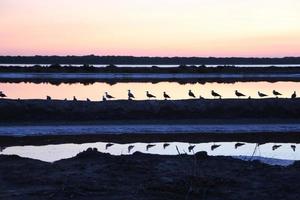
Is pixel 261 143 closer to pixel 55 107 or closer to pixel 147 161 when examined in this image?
pixel 147 161

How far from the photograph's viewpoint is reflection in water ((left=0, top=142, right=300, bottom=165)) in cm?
1772

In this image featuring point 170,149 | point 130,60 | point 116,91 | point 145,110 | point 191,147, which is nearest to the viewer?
point 170,149

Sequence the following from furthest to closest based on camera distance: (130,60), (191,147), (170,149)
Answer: (130,60), (191,147), (170,149)

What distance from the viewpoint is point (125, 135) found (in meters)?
21.7

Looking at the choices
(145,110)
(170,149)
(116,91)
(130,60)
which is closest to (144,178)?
(170,149)

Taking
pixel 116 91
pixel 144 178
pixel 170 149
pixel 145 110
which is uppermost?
pixel 116 91

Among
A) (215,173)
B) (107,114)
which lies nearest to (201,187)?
(215,173)

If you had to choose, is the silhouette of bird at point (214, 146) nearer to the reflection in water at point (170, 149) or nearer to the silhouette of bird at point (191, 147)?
the reflection in water at point (170, 149)

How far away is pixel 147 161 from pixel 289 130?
1070 centimetres

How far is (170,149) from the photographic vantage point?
61.5 feet

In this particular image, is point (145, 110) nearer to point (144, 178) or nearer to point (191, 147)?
point (191, 147)

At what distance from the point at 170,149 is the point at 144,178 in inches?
252

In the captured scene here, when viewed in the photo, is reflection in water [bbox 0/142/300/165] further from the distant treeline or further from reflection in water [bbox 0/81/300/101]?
the distant treeline

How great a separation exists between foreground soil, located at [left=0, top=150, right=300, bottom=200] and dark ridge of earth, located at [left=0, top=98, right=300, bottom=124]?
417 inches
